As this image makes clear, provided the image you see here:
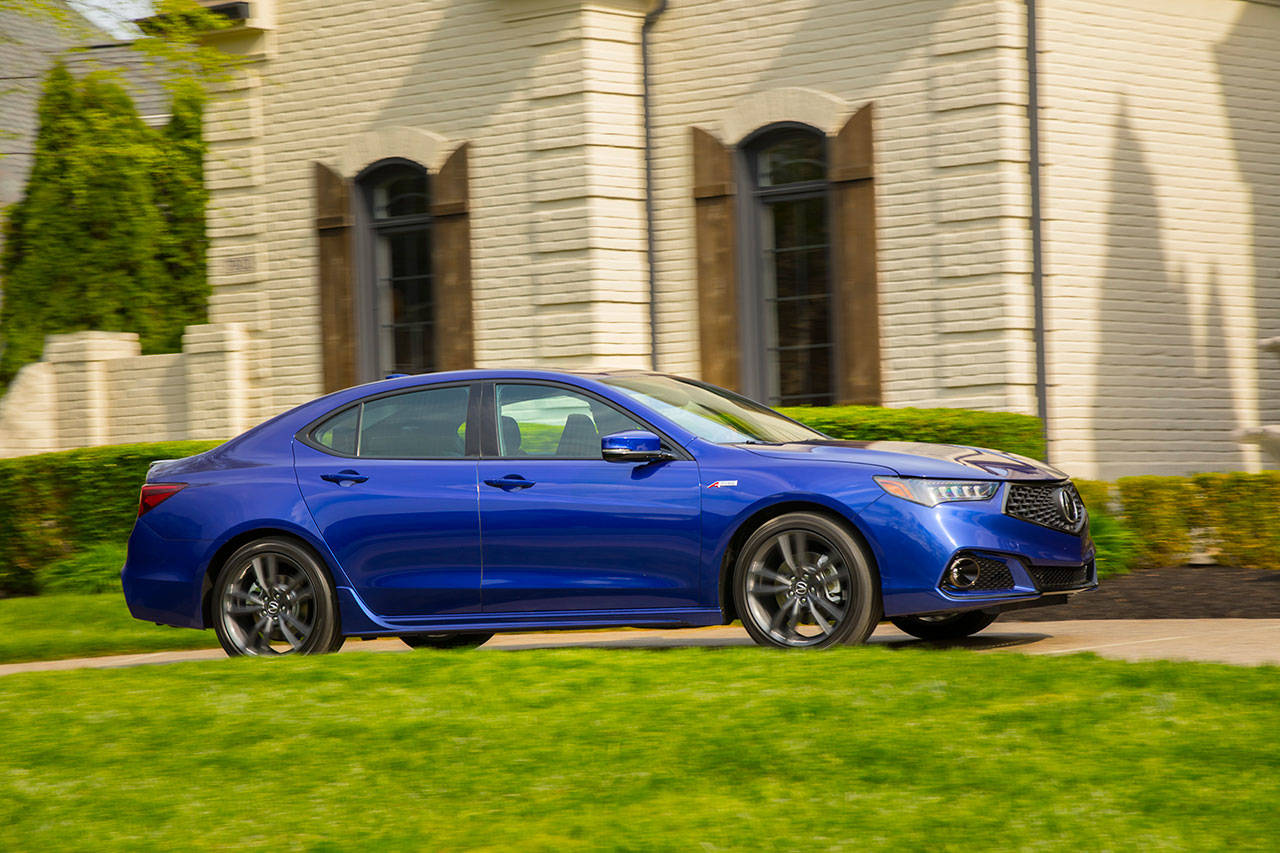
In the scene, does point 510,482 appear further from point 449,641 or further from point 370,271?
point 370,271

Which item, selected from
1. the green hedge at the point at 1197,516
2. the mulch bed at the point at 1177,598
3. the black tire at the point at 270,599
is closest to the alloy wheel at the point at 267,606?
the black tire at the point at 270,599

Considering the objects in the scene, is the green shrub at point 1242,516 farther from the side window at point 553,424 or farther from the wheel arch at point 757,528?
the side window at point 553,424

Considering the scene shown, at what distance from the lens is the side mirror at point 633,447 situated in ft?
25.8

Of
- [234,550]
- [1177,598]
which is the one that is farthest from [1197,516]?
[234,550]

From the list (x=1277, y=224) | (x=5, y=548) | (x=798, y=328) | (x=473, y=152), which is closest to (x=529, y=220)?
(x=473, y=152)

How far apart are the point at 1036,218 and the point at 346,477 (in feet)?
24.9

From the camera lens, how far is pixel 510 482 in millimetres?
8203

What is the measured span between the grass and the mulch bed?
228 inches

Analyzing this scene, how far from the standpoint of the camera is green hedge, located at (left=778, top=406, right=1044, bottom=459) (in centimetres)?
1309

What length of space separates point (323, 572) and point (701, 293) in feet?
24.9

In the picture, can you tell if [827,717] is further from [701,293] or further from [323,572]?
[701,293]

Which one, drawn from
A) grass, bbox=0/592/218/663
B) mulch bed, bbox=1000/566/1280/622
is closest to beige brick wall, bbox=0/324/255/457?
grass, bbox=0/592/218/663

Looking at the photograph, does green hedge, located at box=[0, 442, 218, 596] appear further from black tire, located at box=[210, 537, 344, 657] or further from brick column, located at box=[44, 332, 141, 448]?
black tire, located at box=[210, 537, 344, 657]

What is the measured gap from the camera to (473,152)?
1597cm
